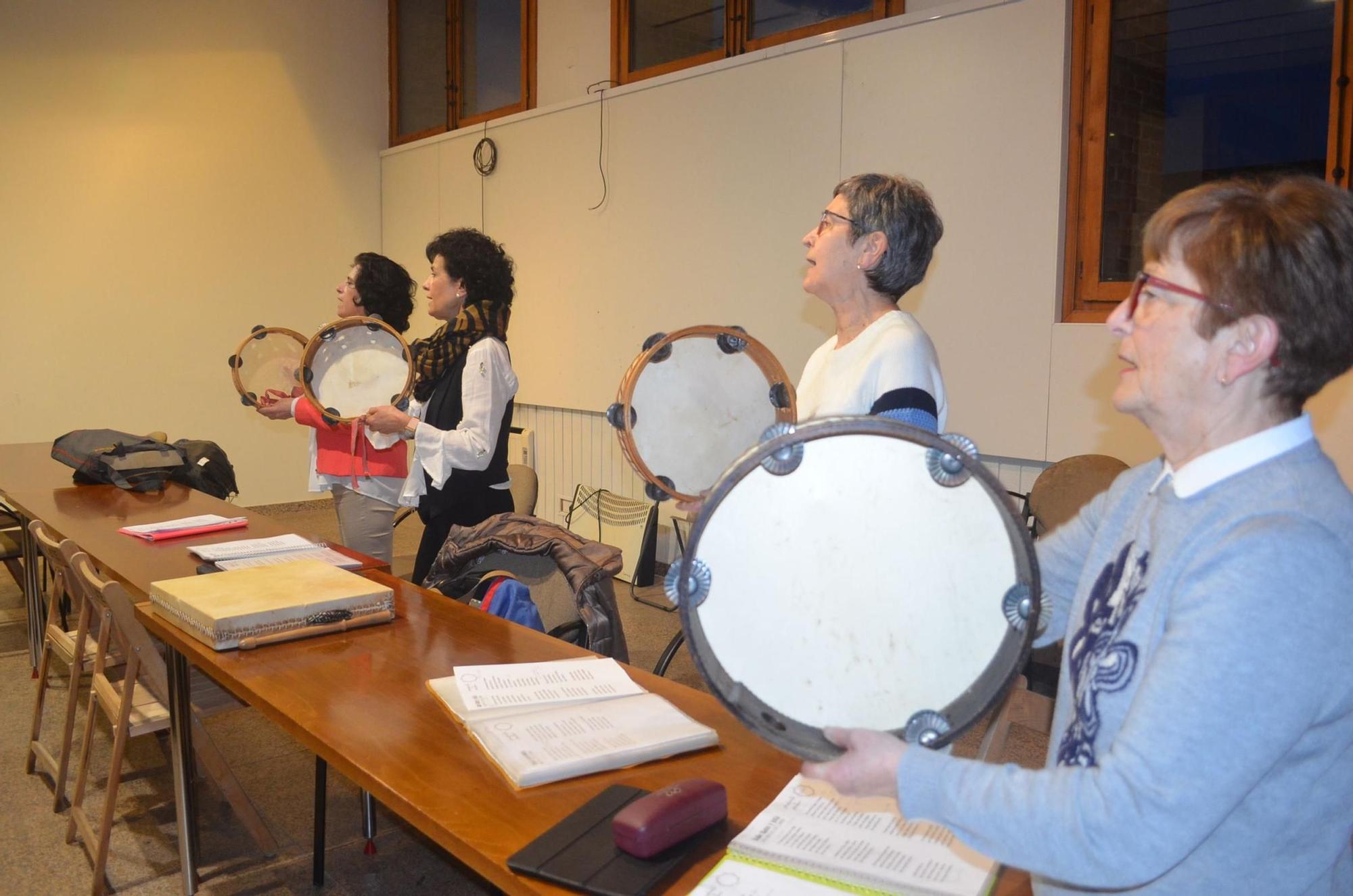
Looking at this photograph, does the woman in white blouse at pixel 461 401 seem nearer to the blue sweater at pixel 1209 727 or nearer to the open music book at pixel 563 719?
the open music book at pixel 563 719

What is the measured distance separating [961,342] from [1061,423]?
55 cm

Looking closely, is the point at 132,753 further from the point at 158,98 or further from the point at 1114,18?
the point at 158,98

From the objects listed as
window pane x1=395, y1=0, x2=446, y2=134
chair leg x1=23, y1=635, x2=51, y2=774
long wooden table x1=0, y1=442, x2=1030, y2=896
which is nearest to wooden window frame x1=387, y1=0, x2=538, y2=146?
window pane x1=395, y1=0, x2=446, y2=134

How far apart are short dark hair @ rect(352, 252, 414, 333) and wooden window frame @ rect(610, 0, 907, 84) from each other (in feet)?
7.69

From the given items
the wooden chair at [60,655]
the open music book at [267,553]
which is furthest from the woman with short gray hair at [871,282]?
the wooden chair at [60,655]

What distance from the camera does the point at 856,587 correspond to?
3.30 ft

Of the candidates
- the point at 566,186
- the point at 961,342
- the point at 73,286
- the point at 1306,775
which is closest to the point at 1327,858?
the point at 1306,775

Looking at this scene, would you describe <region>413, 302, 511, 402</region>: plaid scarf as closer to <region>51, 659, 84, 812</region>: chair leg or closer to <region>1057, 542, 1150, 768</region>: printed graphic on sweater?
<region>51, 659, 84, 812</region>: chair leg

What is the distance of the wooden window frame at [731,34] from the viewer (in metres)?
4.65

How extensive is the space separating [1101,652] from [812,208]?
3.99m

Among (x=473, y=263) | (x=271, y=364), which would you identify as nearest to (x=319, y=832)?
(x=473, y=263)

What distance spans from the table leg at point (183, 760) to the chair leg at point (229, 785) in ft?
0.34

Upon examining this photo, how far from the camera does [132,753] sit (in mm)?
3307

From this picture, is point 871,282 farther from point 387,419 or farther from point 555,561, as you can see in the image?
point 387,419
